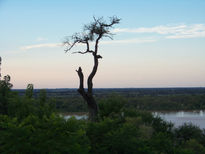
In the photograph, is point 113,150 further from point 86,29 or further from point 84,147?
point 86,29

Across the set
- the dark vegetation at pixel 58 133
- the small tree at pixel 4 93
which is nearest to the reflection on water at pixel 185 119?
the dark vegetation at pixel 58 133

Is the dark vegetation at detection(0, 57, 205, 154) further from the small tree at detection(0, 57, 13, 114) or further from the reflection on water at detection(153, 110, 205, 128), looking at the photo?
the reflection on water at detection(153, 110, 205, 128)

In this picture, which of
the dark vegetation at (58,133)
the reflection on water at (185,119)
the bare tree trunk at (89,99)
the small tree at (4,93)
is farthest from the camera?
the reflection on water at (185,119)

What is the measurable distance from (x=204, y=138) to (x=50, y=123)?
1514 cm

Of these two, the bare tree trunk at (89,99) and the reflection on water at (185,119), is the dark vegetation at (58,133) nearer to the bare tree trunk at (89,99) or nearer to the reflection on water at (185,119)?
the bare tree trunk at (89,99)

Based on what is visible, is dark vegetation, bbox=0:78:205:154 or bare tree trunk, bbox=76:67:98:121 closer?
dark vegetation, bbox=0:78:205:154

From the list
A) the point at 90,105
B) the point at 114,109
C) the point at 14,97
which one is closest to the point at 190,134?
the point at 114,109

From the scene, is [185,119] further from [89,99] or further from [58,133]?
[58,133]

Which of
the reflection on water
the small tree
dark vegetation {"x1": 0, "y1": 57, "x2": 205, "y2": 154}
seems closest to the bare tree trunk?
dark vegetation {"x1": 0, "y1": 57, "x2": 205, "y2": 154}

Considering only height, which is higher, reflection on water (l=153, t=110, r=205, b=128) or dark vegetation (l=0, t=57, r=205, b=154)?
dark vegetation (l=0, t=57, r=205, b=154)

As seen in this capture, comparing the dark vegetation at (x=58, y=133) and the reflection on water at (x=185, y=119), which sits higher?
the dark vegetation at (x=58, y=133)

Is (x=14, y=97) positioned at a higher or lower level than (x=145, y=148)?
higher

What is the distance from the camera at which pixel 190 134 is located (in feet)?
67.8

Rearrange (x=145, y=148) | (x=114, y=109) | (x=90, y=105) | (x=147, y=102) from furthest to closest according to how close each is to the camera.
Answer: (x=147, y=102)
(x=114, y=109)
(x=90, y=105)
(x=145, y=148)
